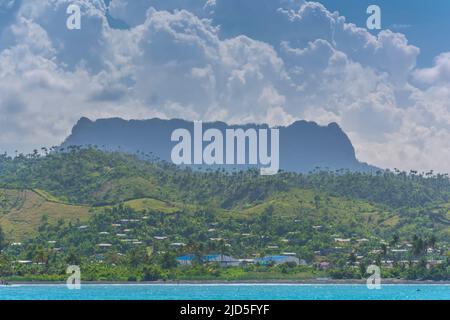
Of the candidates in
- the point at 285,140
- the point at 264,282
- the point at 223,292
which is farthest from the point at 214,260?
the point at 285,140

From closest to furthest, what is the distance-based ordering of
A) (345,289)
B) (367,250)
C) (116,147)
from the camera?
1. (345,289)
2. (367,250)
3. (116,147)

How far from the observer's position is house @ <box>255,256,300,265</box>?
5132cm

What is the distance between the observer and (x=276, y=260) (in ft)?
172

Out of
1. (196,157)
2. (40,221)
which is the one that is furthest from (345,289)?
(40,221)

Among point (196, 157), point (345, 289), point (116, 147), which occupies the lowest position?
point (345, 289)

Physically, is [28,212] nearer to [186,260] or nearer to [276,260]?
[186,260]

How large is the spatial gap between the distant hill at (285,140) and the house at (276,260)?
58204 millimetres

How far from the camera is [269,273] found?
48.9 metres

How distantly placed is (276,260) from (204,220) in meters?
9.37

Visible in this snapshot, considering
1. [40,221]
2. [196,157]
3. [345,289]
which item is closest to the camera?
[196,157]

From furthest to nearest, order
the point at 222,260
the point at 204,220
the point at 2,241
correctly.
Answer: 1. the point at 204,220
2. the point at 2,241
3. the point at 222,260
